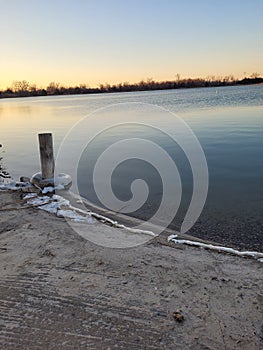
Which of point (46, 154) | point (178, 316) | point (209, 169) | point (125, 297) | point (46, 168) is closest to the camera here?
point (178, 316)

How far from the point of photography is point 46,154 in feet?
24.0

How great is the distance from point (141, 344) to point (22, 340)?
3.44 feet

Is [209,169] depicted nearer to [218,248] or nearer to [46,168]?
[46,168]

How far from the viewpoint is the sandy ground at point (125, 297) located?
2588 mm

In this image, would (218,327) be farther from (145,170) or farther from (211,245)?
(145,170)

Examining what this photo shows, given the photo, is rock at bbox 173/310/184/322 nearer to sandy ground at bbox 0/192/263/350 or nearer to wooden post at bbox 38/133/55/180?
sandy ground at bbox 0/192/263/350

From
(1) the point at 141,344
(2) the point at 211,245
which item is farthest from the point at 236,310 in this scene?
(2) the point at 211,245

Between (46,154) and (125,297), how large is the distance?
503 centimetres

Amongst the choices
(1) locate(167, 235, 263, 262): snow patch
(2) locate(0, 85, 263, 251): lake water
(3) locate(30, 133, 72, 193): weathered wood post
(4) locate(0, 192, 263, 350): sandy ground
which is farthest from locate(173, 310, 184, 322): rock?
(3) locate(30, 133, 72, 193): weathered wood post

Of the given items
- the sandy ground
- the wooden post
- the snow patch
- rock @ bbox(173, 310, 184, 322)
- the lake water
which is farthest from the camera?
the wooden post

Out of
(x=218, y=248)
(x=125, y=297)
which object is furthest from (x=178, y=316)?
(x=218, y=248)

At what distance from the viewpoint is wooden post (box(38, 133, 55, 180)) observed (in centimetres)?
727

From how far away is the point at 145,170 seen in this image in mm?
9859

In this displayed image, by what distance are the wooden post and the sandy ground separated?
10.3 feet
